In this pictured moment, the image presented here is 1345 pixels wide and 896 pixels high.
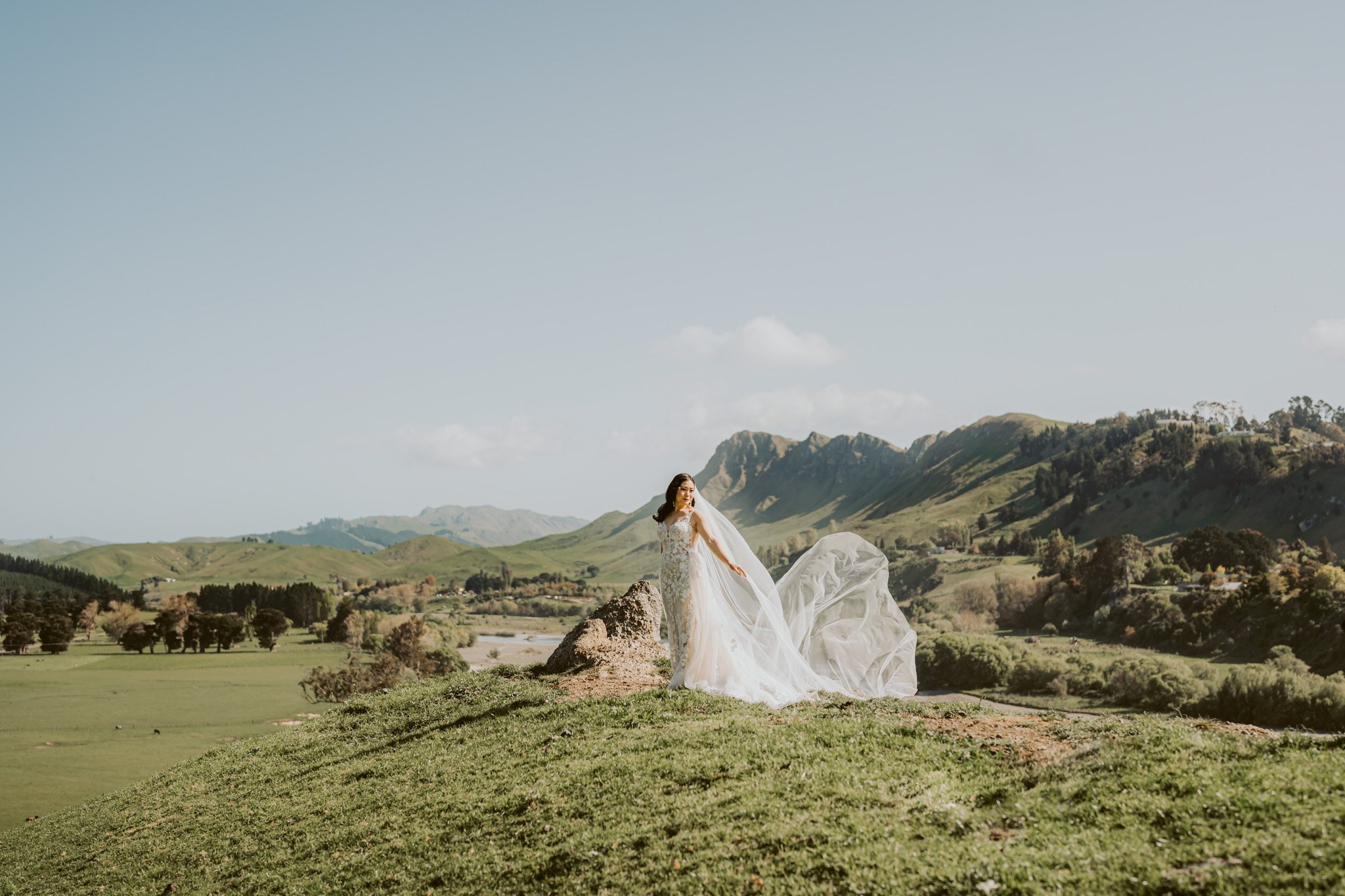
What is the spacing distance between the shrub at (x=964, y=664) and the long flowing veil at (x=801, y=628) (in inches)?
3423

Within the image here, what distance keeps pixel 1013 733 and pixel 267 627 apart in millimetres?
171024

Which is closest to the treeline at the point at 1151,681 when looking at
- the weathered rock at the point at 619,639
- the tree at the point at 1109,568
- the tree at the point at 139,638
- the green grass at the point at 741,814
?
the tree at the point at 1109,568

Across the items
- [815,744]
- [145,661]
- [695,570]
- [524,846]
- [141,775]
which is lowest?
[145,661]

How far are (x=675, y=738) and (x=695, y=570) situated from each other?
4.34 metres

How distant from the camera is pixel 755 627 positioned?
17703 millimetres

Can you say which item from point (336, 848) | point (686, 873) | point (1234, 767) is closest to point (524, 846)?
point (686, 873)

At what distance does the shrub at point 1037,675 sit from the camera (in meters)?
96.5

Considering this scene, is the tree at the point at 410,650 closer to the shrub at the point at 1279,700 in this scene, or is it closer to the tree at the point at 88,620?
the shrub at the point at 1279,700

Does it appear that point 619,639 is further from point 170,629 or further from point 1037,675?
point 170,629

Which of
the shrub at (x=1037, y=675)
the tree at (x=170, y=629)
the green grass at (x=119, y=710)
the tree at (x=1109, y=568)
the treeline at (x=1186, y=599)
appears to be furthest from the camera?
the tree at (x=1109, y=568)

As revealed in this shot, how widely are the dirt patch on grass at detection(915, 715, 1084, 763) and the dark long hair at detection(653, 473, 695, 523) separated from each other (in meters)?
6.45

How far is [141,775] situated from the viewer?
41688 mm

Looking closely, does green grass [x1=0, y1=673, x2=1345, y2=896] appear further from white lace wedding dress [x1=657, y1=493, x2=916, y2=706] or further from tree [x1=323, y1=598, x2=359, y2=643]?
tree [x1=323, y1=598, x2=359, y2=643]

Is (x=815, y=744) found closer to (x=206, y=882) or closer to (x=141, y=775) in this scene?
(x=206, y=882)
